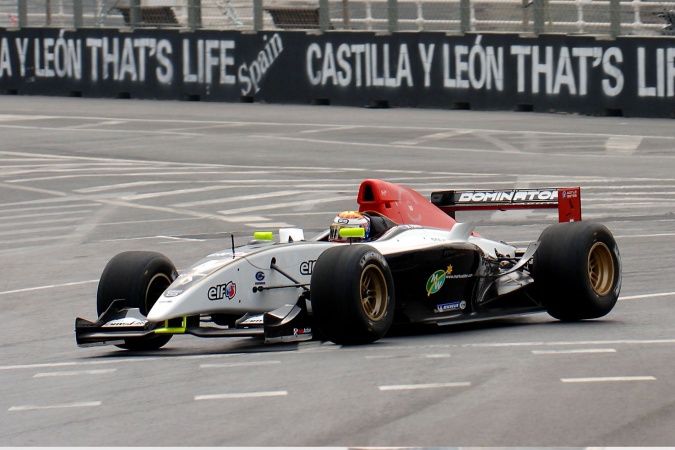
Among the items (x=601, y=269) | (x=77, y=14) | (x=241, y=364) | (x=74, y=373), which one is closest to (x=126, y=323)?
(x=74, y=373)

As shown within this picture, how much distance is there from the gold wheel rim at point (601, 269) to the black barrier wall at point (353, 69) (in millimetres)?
16017

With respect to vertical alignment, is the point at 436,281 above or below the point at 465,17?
below

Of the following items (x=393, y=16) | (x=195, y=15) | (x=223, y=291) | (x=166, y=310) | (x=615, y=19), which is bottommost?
(x=166, y=310)

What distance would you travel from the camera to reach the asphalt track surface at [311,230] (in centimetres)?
688

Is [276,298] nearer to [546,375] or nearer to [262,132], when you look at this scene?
[546,375]

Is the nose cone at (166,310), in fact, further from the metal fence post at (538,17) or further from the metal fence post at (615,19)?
the metal fence post at (538,17)

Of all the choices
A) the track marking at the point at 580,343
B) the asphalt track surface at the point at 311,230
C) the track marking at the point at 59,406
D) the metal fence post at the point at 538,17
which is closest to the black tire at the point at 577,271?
the asphalt track surface at the point at 311,230

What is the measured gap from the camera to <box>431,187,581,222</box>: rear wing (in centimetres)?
1063

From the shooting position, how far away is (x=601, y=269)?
32.9ft

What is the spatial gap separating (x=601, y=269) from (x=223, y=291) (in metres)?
2.82

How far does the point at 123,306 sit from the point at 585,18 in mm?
18832

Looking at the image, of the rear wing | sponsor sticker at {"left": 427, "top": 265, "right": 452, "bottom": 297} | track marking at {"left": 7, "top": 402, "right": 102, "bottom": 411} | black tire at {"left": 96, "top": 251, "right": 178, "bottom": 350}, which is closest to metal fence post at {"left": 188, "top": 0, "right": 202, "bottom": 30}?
the rear wing

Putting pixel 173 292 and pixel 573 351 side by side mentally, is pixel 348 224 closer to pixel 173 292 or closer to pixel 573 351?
pixel 173 292

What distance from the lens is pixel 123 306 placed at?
9.43 m
